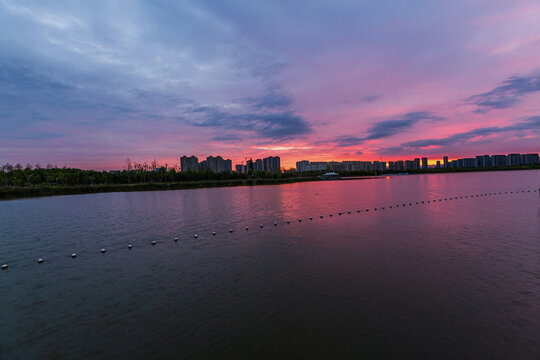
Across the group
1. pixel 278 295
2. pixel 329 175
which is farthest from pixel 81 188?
pixel 329 175

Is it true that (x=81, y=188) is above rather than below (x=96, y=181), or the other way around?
below

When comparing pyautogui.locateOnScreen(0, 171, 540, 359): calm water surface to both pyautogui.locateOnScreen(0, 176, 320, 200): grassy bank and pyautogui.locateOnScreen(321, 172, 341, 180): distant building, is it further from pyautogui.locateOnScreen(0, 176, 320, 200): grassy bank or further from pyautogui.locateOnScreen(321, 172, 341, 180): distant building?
pyautogui.locateOnScreen(321, 172, 341, 180): distant building

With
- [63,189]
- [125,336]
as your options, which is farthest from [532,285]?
[63,189]

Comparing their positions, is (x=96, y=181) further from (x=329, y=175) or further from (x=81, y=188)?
(x=329, y=175)

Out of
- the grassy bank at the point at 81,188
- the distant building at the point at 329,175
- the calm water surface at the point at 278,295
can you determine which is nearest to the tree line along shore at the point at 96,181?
the grassy bank at the point at 81,188

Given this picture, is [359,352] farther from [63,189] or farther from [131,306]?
[63,189]

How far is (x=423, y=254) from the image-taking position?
44.2ft

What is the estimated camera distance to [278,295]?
9.40 metres

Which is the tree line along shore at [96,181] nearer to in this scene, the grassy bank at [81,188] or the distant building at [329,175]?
the grassy bank at [81,188]

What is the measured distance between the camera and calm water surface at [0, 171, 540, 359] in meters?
6.68

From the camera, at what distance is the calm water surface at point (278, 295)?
6.68 m

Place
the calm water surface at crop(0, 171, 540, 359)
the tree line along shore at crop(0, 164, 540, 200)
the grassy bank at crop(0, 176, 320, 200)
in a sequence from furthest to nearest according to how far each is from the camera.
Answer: the tree line along shore at crop(0, 164, 540, 200) → the grassy bank at crop(0, 176, 320, 200) → the calm water surface at crop(0, 171, 540, 359)

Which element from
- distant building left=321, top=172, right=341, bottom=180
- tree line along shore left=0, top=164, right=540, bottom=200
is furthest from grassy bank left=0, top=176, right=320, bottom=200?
distant building left=321, top=172, right=341, bottom=180

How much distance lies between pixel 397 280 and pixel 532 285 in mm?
4673
